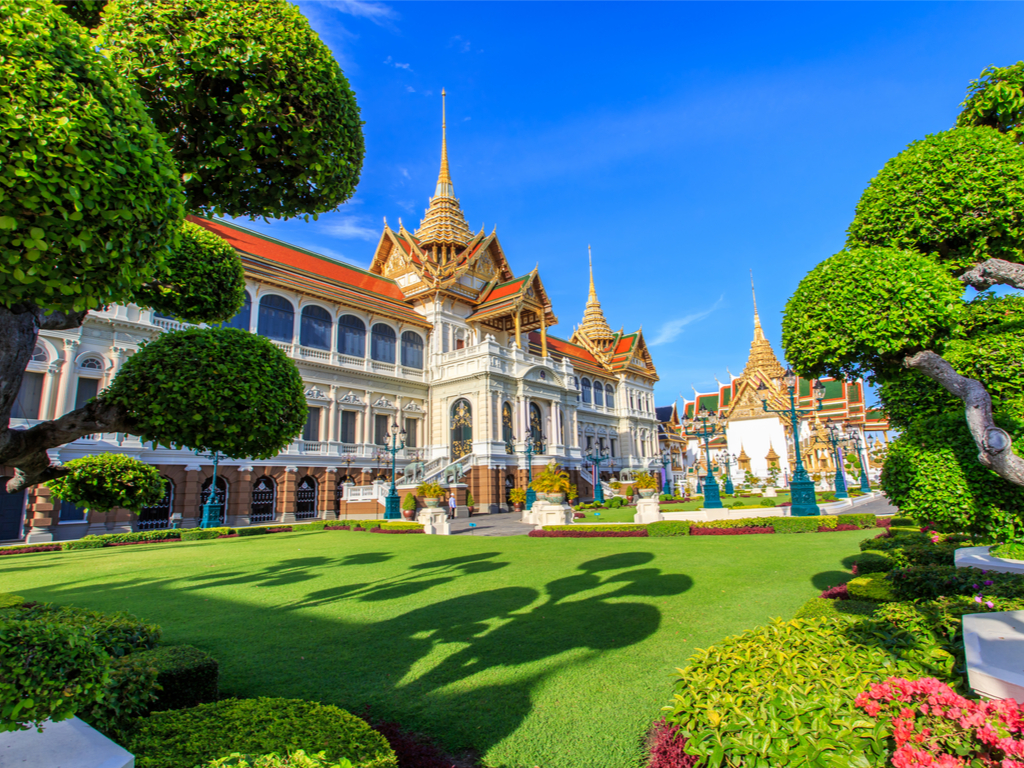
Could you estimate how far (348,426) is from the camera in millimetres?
30219

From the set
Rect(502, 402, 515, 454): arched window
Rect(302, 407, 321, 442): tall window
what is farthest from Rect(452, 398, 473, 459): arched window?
Rect(302, 407, 321, 442): tall window

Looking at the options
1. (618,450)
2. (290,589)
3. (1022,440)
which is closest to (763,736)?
(1022,440)

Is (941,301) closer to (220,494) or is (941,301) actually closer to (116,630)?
(116,630)

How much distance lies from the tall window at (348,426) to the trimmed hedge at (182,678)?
26.3 metres

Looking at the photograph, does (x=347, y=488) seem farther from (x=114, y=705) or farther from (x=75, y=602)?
(x=114, y=705)

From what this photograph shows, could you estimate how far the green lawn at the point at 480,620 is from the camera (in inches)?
163

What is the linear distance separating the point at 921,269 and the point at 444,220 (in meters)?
36.9

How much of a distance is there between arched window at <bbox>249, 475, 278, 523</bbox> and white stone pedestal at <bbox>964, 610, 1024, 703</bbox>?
2763cm

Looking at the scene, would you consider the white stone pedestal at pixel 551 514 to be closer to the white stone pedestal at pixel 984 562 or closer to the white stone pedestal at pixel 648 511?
the white stone pedestal at pixel 648 511

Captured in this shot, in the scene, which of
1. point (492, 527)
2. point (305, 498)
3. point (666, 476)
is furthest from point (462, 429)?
→ point (666, 476)

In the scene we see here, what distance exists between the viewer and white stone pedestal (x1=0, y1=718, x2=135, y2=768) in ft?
8.05

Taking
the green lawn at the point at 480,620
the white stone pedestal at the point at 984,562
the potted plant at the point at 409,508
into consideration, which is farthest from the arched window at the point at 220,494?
the white stone pedestal at the point at 984,562

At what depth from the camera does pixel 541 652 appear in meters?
5.46

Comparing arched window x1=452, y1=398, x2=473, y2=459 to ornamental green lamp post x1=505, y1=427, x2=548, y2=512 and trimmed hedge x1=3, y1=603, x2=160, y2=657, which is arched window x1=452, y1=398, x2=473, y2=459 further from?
trimmed hedge x1=3, y1=603, x2=160, y2=657
